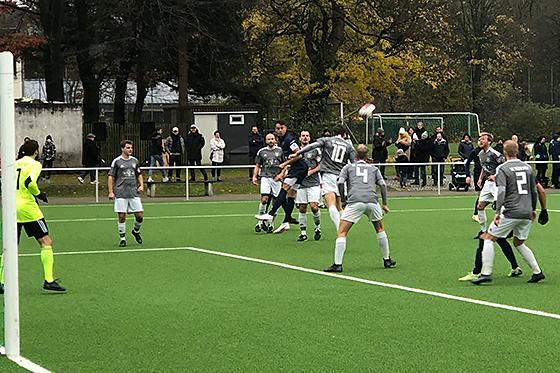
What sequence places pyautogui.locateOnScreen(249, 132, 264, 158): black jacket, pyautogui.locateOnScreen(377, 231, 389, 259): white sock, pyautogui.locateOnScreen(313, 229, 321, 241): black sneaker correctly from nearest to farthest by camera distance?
pyautogui.locateOnScreen(377, 231, 389, 259): white sock
pyautogui.locateOnScreen(313, 229, 321, 241): black sneaker
pyautogui.locateOnScreen(249, 132, 264, 158): black jacket

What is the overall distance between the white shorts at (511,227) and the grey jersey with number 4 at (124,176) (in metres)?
7.91

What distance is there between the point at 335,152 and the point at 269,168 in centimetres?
293

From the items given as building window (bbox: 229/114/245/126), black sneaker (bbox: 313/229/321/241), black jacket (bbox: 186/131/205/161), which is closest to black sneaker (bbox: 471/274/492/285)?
black sneaker (bbox: 313/229/321/241)

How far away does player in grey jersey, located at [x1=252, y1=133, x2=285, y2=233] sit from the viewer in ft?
70.6

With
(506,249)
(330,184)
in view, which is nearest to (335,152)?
(330,184)

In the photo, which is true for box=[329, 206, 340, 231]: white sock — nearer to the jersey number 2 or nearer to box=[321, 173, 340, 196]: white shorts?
A: box=[321, 173, 340, 196]: white shorts

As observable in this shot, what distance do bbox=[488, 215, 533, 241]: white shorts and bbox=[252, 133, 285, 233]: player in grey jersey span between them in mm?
7960

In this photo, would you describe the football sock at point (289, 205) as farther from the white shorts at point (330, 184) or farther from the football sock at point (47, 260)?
the football sock at point (47, 260)

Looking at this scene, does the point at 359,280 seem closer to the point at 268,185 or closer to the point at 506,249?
the point at 506,249

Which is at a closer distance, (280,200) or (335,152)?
(335,152)

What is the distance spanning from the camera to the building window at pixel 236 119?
42.4 metres

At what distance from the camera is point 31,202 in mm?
13633

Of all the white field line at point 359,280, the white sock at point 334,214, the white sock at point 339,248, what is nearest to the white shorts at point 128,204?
the white field line at point 359,280

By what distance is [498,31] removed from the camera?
240ft
